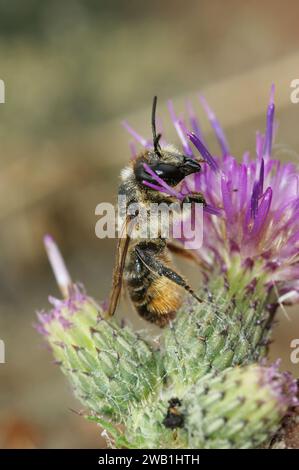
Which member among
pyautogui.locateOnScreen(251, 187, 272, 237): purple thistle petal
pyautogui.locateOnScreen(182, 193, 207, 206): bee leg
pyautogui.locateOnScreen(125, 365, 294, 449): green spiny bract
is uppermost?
pyautogui.locateOnScreen(182, 193, 207, 206): bee leg

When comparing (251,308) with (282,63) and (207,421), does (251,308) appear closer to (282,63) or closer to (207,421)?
(207,421)

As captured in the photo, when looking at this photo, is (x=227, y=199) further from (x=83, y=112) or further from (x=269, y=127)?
(x=83, y=112)

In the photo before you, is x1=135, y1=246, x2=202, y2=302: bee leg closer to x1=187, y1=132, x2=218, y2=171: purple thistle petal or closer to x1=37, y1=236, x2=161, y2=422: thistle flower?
x1=37, y1=236, x2=161, y2=422: thistle flower

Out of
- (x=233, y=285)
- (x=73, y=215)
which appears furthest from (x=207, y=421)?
(x=73, y=215)

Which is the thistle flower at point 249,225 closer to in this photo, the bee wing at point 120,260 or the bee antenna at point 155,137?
the bee antenna at point 155,137

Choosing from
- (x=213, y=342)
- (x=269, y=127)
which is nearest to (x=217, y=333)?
(x=213, y=342)

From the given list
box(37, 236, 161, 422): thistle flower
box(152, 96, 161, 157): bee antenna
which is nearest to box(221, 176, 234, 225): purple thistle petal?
box(152, 96, 161, 157): bee antenna
